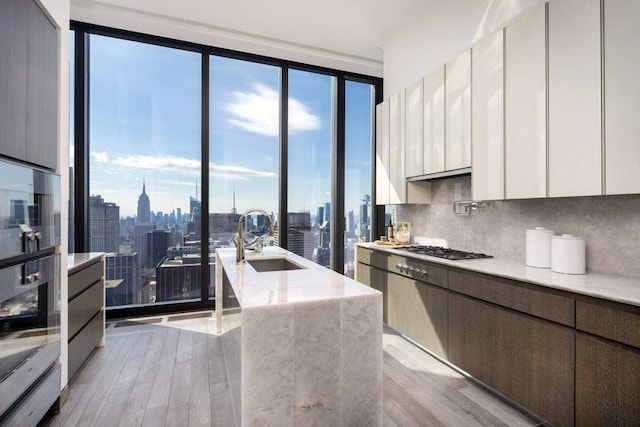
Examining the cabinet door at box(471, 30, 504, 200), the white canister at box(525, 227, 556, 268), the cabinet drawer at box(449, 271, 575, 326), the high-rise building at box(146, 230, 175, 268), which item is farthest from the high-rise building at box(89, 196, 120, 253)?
the white canister at box(525, 227, 556, 268)

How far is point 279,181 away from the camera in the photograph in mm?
4137

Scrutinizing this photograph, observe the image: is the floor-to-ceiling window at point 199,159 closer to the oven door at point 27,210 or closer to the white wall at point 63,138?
the white wall at point 63,138

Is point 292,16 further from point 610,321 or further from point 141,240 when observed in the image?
point 610,321

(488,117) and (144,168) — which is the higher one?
(488,117)

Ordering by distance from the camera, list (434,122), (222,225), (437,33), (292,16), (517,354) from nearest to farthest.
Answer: (517,354) → (434,122) → (437,33) → (292,16) → (222,225)

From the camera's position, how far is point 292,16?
3359 mm

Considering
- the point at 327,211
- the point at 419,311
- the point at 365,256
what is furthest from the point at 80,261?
the point at 327,211

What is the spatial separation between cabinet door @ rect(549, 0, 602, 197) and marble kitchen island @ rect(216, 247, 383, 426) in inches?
53.2

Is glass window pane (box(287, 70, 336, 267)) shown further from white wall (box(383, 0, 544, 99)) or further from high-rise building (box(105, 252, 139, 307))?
high-rise building (box(105, 252, 139, 307))

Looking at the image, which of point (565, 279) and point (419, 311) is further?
point (419, 311)

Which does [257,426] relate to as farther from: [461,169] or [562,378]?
[461,169]

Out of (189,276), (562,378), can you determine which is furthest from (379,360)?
(189,276)

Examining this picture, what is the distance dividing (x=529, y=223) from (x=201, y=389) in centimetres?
260

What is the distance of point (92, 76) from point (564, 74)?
13.8 ft
